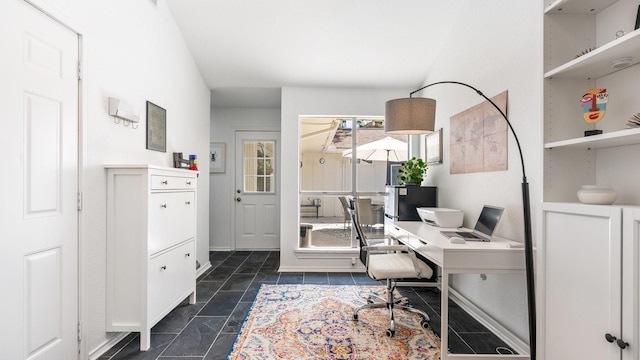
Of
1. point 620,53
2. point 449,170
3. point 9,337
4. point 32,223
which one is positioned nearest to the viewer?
point 620,53

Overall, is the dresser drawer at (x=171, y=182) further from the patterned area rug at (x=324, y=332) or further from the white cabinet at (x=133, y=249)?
the patterned area rug at (x=324, y=332)

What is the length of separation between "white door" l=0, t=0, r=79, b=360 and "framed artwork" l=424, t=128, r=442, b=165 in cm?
325

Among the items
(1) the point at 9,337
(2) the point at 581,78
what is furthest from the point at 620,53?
→ (1) the point at 9,337

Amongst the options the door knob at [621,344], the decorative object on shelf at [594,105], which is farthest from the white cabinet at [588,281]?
the decorative object on shelf at [594,105]

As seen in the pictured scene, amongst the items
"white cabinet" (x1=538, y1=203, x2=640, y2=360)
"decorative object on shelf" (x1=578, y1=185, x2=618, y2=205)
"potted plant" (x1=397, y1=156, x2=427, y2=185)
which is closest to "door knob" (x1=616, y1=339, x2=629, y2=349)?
"white cabinet" (x1=538, y1=203, x2=640, y2=360)

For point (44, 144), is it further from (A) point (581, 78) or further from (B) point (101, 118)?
(A) point (581, 78)

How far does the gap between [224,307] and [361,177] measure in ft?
7.82

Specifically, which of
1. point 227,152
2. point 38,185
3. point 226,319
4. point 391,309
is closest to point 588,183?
point 391,309

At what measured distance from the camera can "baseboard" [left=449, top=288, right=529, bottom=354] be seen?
201 cm

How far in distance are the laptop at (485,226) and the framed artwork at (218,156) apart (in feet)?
12.5

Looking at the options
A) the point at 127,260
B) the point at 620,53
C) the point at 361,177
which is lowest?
the point at 127,260

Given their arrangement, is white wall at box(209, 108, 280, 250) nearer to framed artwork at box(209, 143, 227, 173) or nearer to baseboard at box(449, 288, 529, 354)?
framed artwork at box(209, 143, 227, 173)

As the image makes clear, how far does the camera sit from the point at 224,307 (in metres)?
2.74

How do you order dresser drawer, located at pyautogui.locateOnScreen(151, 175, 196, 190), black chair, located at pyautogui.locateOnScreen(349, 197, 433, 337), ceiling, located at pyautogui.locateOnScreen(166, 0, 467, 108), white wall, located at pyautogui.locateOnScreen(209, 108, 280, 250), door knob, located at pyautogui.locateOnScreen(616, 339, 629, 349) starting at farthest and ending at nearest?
1. white wall, located at pyautogui.locateOnScreen(209, 108, 280, 250)
2. ceiling, located at pyautogui.locateOnScreen(166, 0, 467, 108)
3. black chair, located at pyautogui.locateOnScreen(349, 197, 433, 337)
4. dresser drawer, located at pyautogui.locateOnScreen(151, 175, 196, 190)
5. door knob, located at pyautogui.locateOnScreen(616, 339, 629, 349)
